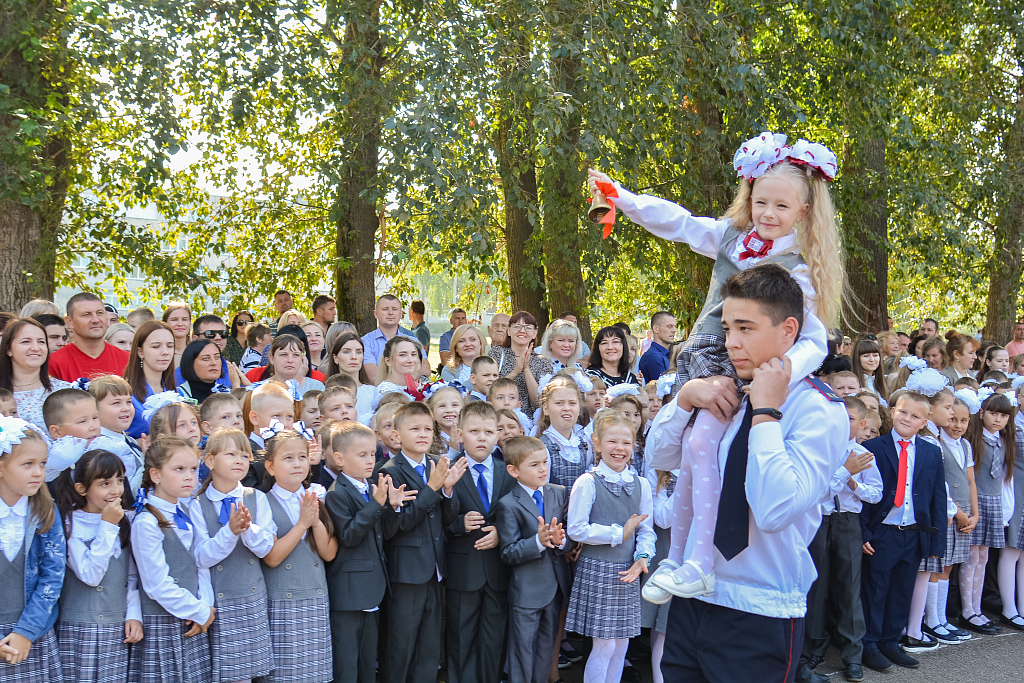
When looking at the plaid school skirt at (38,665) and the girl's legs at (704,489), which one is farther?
the plaid school skirt at (38,665)

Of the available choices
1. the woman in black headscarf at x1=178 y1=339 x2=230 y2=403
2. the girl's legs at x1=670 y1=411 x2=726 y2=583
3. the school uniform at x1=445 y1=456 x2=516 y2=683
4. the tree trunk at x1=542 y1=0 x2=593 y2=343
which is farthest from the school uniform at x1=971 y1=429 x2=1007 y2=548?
the woman in black headscarf at x1=178 y1=339 x2=230 y2=403

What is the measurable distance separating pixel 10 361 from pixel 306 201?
7.67 m

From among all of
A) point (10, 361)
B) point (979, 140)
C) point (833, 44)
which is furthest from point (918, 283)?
point (10, 361)

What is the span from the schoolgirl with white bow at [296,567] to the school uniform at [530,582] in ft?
3.16

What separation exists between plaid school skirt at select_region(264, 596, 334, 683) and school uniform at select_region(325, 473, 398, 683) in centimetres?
15

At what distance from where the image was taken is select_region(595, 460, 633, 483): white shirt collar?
4866 millimetres

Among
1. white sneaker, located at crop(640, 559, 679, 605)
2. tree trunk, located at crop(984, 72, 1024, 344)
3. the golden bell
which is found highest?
tree trunk, located at crop(984, 72, 1024, 344)

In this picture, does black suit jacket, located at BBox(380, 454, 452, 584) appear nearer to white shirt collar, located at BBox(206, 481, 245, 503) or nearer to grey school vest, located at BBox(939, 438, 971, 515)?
white shirt collar, located at BBox(206, 481, 245, 503)

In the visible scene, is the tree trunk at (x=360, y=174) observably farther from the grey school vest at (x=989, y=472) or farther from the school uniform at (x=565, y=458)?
the grey school vest at (x=989, y=472)

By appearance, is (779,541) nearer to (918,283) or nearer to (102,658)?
(102,658)

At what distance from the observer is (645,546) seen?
4.80 m

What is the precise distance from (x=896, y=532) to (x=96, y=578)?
468cm

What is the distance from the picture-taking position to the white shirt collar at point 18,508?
3.65 m

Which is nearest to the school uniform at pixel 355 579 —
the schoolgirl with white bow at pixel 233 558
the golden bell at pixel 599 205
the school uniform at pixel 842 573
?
the schoolgirl with white bow at pixel 233 558
